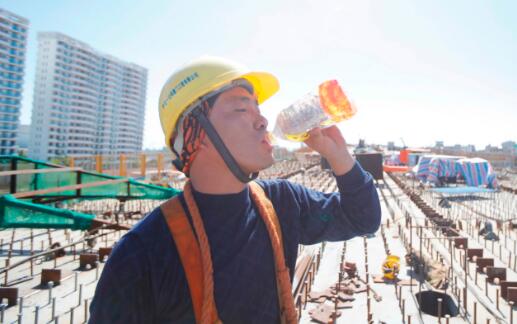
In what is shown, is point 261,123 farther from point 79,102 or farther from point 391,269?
point 79,102

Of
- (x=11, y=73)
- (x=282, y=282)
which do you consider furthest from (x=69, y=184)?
(x=11, y=73)

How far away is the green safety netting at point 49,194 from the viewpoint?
19.5 feet

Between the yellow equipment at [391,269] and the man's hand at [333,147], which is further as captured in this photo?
the yellow equipment at [391,269]

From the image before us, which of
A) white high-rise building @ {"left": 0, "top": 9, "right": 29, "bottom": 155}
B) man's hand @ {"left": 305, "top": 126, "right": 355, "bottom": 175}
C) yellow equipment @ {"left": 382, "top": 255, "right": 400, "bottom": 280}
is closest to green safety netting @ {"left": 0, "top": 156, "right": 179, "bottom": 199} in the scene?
yellow equipment @ {"left": 382, "top": 255, "right": 400, "bottom": 280}

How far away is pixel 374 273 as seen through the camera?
21.8ft

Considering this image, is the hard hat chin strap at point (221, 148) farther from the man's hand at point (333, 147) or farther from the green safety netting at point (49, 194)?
the green safety netting at point (49, 194)

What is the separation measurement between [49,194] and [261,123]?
9.16m

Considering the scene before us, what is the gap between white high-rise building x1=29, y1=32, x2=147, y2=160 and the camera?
85.3m

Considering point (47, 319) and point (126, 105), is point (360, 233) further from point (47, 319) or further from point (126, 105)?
point (126, 105)

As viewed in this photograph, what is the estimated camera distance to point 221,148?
1.50 m

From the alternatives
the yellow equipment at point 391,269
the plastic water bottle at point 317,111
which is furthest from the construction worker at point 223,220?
the yellow equipment at point 391,269

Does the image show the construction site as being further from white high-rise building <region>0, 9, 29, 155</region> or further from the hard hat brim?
white high-rise building <region>0, 9, 29, 155</region>

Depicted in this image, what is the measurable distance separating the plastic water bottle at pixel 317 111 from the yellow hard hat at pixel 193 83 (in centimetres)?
53

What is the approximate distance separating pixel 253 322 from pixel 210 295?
29 cm
